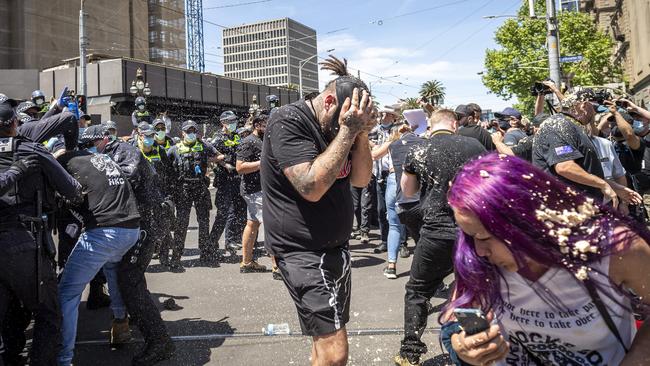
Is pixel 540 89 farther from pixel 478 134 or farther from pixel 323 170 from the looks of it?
pixel 323 170

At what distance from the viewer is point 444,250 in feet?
12.6

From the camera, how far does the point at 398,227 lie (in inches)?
258

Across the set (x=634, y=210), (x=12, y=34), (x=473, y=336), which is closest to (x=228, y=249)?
(x=634, y=210)

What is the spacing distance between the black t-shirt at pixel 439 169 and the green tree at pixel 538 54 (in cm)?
3695

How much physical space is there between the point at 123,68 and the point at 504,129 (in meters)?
25.3

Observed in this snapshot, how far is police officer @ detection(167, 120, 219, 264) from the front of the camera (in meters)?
7.92

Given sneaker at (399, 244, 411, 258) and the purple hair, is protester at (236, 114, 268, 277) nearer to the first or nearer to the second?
sneaker at (399, 244, 411, 258)

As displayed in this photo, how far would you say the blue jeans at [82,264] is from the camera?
368 centimetres

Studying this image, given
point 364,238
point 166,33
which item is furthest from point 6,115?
point 166,33

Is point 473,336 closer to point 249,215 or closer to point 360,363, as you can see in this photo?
point 360,363

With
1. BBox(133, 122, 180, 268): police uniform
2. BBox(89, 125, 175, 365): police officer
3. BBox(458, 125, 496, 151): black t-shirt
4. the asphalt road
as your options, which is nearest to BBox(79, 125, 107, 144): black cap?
BBox(89, 125, 175, 365): police officer

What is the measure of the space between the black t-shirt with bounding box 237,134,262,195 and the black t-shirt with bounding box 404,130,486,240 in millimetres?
3263

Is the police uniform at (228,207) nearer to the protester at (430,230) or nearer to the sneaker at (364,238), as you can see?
the sneaker at (364,238)

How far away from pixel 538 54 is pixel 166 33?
35.3 m
